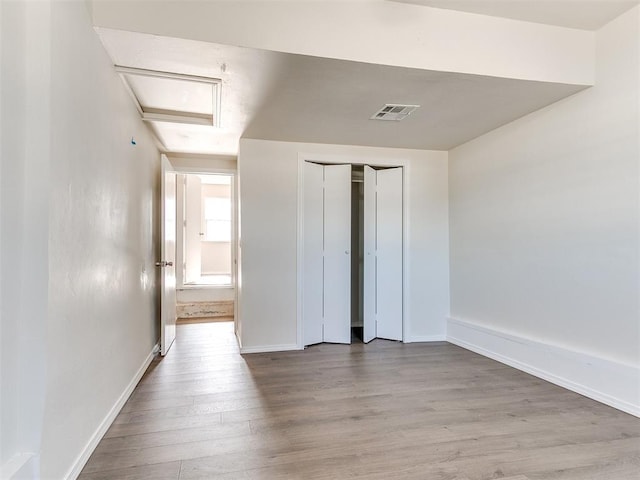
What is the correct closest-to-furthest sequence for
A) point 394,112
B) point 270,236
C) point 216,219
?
point 394,112 → point 270,236 → point 216,219

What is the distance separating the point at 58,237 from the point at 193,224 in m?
5.54

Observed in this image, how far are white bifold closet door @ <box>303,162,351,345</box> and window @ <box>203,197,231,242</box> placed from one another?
427cm

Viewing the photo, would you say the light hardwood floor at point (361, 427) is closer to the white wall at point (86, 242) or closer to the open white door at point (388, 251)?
the white wall at point (86, 242)

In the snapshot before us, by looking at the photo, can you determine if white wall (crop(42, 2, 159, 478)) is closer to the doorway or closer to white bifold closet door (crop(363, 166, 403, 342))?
the doorway

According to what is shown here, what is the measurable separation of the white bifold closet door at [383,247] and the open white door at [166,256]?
225 centimetres

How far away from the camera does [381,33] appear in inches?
85.4

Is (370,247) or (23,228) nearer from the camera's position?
(23,228)

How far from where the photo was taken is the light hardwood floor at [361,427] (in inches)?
66.9

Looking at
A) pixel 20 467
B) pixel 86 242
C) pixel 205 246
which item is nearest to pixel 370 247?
pixel 86 242

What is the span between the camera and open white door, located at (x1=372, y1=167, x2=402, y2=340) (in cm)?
417

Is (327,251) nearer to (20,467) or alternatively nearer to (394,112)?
(394,112)

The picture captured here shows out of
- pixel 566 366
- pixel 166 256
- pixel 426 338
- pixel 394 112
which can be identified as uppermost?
pixel 394 112

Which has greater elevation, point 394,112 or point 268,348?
point 394,112

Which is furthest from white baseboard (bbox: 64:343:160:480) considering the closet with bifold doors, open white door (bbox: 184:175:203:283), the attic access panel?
open white door (bbox: 184:175:203:283)
